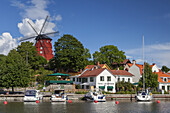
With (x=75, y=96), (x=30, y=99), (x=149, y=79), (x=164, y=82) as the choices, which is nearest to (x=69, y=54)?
(x=75, y=96)

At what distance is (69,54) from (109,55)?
25829 millimetres

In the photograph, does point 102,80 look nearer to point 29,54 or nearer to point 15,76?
point 15,76

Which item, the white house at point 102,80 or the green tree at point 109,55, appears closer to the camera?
the white house at point 102,80

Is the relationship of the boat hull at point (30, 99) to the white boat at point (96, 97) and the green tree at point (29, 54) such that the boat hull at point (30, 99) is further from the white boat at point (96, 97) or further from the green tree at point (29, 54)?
the green tree at point (29, 54)

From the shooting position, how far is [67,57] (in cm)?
9662

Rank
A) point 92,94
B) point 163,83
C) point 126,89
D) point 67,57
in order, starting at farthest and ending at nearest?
point 67,57
point 163,83
point 126,89
point 92,94

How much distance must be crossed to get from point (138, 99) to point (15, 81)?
34.5 meters

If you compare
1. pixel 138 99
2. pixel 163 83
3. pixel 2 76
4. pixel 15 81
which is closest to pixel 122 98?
pixel 138 99

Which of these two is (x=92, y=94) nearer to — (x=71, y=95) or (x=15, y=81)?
(x=71, y=95)

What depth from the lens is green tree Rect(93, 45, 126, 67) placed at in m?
113

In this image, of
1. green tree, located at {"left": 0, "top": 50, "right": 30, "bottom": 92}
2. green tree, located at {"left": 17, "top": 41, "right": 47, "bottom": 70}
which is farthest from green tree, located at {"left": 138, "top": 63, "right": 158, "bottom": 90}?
green tree, located at {"left": 17, "top": 41, "right": 47, "bottom": 70}

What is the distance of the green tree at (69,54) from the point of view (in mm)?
96731

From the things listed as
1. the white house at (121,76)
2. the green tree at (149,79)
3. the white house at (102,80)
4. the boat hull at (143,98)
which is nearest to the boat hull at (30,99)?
the white house at (102,80)

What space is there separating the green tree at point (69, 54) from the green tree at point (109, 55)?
33.3 ft
